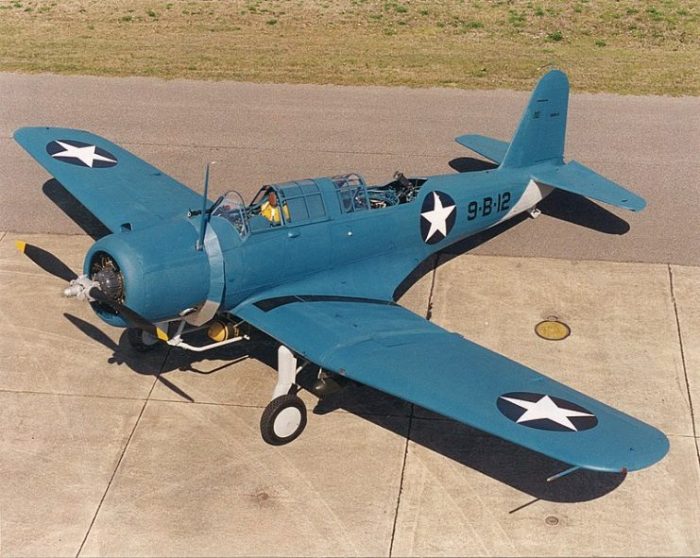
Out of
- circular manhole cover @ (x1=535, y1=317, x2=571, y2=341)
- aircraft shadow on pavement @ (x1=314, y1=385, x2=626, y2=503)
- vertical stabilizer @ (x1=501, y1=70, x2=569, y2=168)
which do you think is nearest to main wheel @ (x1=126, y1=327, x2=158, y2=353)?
aircraft shadow on pavement @ (x1=314, y1=385, x2=626, y2=503)

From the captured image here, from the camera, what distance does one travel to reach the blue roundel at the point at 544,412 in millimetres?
7504

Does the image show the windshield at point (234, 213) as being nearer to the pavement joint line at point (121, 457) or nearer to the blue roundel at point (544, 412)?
the pavement joint line at point (121, 457)

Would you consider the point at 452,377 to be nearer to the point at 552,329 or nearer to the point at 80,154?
the point at 552,329

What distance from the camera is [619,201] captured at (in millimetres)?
12062

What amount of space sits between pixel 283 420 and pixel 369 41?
15267 mm

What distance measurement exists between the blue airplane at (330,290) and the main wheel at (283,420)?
0.01 metres

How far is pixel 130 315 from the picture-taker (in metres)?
8.62

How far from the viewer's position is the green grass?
773 inches

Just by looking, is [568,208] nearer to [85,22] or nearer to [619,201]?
[619,201]

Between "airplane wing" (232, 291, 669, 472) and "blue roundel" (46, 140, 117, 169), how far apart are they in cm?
447

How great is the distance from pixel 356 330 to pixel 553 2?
19277 mm

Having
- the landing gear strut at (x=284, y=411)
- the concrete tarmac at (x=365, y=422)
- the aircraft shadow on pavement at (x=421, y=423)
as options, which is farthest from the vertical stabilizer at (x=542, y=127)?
the landing gear strut at (x=284, y=411)

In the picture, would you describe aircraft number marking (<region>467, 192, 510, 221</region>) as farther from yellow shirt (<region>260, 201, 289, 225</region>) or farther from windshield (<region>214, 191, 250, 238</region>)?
windshield (<region>214, 191, 250, 238</region>)

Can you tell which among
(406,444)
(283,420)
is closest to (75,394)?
(283,420)
